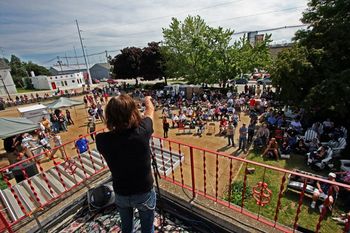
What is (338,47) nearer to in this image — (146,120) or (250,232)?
(250,232)

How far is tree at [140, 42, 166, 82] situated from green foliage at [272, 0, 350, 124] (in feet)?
85.3

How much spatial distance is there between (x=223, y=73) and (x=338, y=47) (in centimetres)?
1435

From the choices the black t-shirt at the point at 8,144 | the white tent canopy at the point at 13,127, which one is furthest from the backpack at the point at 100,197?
the black t-shirt at the point at 8,144

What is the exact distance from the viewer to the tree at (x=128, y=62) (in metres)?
35.8

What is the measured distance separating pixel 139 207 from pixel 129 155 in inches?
29.2

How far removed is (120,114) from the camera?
1792mm

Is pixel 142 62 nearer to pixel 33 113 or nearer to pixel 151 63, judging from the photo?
pixel 151 63

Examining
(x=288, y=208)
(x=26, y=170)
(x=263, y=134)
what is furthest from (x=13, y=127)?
(x=263, y=134)

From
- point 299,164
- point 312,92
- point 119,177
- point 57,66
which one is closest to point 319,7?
point 312,92

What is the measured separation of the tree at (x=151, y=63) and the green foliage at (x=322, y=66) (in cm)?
2600

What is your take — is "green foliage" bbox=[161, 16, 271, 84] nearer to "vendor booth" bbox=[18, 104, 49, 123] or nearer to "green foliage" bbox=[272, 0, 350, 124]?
"green foliage" bbox=[272, 0, 350, 124]

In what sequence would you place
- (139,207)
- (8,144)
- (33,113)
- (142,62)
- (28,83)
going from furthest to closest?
1. (28,83)
2. (142,62)
3. (33,113)
4. (8,144)
5. (139,207)

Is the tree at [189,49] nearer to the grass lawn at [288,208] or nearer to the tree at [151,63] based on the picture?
the tree at [151,63]

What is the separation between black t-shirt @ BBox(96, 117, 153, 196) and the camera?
1812 millimetres
